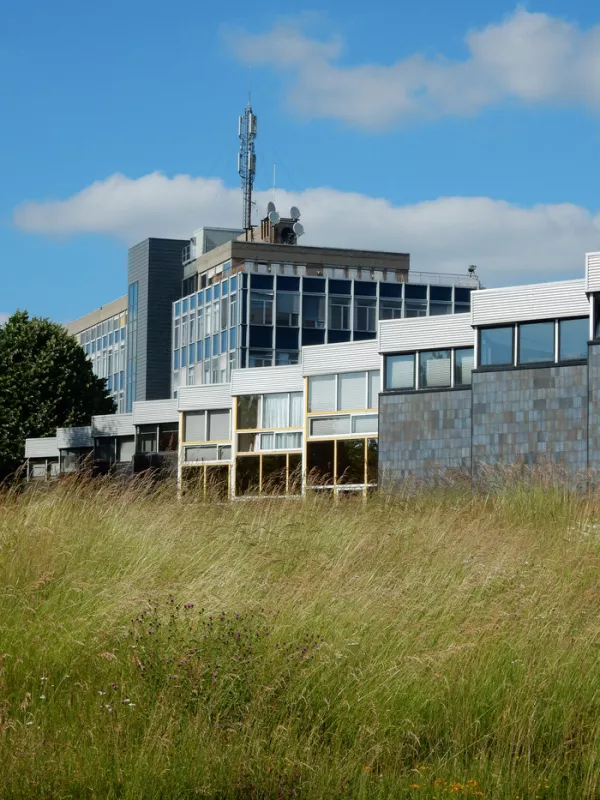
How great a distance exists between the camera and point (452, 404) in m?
34.8

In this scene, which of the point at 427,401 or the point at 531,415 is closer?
the point at 531,415

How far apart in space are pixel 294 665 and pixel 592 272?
2424 cm

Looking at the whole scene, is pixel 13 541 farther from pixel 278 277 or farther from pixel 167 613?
pixel 278 277

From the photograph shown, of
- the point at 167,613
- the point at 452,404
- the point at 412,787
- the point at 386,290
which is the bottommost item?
the point at 412,787

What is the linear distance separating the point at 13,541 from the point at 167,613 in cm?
265

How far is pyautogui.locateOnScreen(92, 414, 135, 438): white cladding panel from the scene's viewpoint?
57250 mm

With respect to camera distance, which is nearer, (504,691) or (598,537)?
(504,691)

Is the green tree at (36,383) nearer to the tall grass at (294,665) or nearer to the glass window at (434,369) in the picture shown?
the glass window at (434,369)

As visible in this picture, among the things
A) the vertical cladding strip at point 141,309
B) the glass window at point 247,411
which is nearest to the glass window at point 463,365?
the glass window at point 247,411

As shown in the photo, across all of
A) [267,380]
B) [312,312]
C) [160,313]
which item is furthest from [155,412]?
[160,313]

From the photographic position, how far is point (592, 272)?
99.2 feet

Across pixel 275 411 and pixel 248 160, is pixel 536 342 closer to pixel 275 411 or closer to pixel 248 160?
pixel 275 411

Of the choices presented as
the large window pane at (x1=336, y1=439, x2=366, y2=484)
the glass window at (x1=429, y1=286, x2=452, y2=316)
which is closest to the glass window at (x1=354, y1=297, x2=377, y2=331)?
the glass window at (x1=429, y1=286, x2=452, y2=316)

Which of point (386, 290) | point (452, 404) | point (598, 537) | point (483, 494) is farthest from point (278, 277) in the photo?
point (598, 537)
